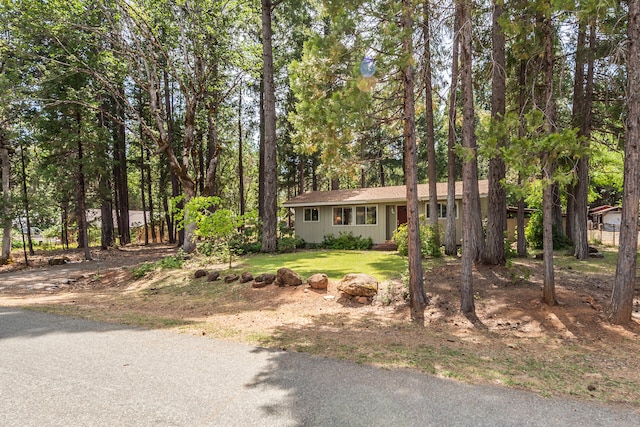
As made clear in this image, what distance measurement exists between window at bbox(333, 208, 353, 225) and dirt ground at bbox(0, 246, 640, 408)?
8.95 metres

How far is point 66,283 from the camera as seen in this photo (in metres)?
11.4

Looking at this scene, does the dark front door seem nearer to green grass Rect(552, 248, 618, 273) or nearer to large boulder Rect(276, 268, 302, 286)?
green grass Rect(552, 248, 618, 273)

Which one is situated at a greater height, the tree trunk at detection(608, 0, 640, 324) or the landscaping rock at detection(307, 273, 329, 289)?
the tree trunk at detection(608, 0, 640, 324)

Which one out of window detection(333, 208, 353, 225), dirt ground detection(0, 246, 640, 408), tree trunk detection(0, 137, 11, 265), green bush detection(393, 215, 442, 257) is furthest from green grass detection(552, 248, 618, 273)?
tree trunk detection(0, 137, 11, 265)

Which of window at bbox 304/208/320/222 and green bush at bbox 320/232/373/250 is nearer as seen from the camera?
green bush at bbox 320/232/373/250

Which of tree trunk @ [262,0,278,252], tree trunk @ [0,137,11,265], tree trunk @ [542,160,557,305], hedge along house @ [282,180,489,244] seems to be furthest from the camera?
hedge along house @ [282,180,489,244]

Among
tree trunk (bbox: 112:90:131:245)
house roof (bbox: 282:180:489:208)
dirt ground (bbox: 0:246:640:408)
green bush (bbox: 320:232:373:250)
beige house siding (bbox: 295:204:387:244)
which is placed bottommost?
dirt ground (bbox: 0:246:640:408)

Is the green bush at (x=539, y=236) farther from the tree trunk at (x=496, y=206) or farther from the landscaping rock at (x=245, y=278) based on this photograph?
the landscaping rock at (x=245, y=278)

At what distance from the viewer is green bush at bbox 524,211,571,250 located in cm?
1585

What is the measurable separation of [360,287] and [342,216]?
38.7 ft

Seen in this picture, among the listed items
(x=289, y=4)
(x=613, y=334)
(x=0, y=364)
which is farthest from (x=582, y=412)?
(x=289, y=4)

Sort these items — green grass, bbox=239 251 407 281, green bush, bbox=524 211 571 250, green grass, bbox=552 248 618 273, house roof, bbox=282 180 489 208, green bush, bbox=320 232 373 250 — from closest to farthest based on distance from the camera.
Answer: green grass, bbox=239 251 407 281
green grass, bbox=552 248 618 273
green bush, bbox=524 211 571 250
house roof, bbox=282 180 489 208
green bush, bbox=320 232 373 250

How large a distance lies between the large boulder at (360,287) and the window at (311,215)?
1229 cm

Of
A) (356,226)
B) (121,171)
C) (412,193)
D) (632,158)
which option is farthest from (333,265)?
(121,171)
